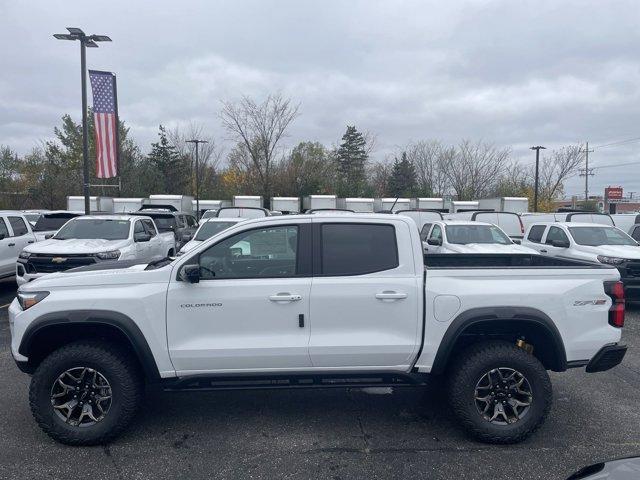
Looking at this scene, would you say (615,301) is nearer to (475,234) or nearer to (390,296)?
(390,296)

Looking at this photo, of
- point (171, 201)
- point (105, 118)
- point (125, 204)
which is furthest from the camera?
point (171, 201)

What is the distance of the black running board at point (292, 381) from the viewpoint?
4.23m

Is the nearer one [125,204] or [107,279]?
[107,279]

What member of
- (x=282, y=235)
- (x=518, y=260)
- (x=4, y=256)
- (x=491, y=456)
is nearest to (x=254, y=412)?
(x=282, y=235)

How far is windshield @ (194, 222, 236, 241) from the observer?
12180 millimetres

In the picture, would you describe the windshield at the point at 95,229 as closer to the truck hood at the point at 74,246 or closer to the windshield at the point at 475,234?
the truck hood at the point at 74,246

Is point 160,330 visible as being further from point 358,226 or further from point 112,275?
point 358,226

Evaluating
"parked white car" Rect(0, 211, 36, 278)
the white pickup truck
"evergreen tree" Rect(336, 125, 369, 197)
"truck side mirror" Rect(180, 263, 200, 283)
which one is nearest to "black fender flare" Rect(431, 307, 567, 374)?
the white pickup truck

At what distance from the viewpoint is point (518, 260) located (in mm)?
5473

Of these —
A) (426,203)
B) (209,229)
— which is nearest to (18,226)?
(209,229)

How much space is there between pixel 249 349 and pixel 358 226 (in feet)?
4.46

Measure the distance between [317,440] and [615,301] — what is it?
274 centimetres

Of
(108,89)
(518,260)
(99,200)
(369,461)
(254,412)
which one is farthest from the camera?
(99,200)

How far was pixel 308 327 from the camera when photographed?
4.21m
